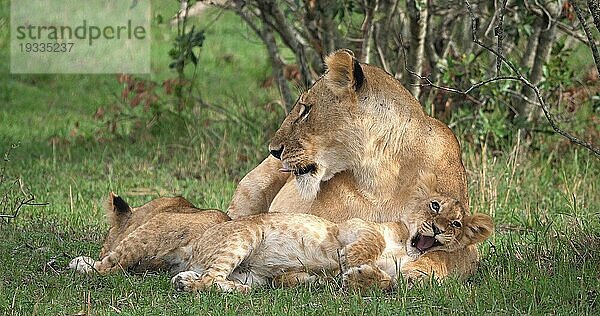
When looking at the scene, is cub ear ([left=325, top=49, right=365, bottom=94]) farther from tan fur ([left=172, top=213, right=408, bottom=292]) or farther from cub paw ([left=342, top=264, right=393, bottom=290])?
cub paw ([left=342, top=264, right=393, bottom=290])

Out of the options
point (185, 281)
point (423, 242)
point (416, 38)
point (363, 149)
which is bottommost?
point (185, 281)

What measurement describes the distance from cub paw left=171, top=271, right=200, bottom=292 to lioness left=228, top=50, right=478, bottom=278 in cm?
83

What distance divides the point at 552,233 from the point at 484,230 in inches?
54.5

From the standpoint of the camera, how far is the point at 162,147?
10070 millimetres

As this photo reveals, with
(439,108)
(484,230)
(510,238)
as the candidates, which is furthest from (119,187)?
(484,230)

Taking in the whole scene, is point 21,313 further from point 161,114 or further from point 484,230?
point 161,114

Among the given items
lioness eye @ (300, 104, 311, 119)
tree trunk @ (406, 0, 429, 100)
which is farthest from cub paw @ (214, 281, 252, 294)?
tree trunk @ (406, 0, 429, 100)

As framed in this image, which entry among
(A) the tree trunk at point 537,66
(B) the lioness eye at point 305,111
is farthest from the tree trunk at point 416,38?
(B) the lioness eye at point 305,111

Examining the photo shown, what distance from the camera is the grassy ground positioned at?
504cm

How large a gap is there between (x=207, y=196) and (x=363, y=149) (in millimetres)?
2935

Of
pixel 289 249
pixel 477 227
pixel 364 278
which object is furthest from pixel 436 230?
pixel 289 249

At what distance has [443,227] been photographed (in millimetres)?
5402

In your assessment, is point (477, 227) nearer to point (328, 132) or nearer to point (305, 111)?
point (328, 132)

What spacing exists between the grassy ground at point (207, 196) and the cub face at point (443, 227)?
0.69ft
